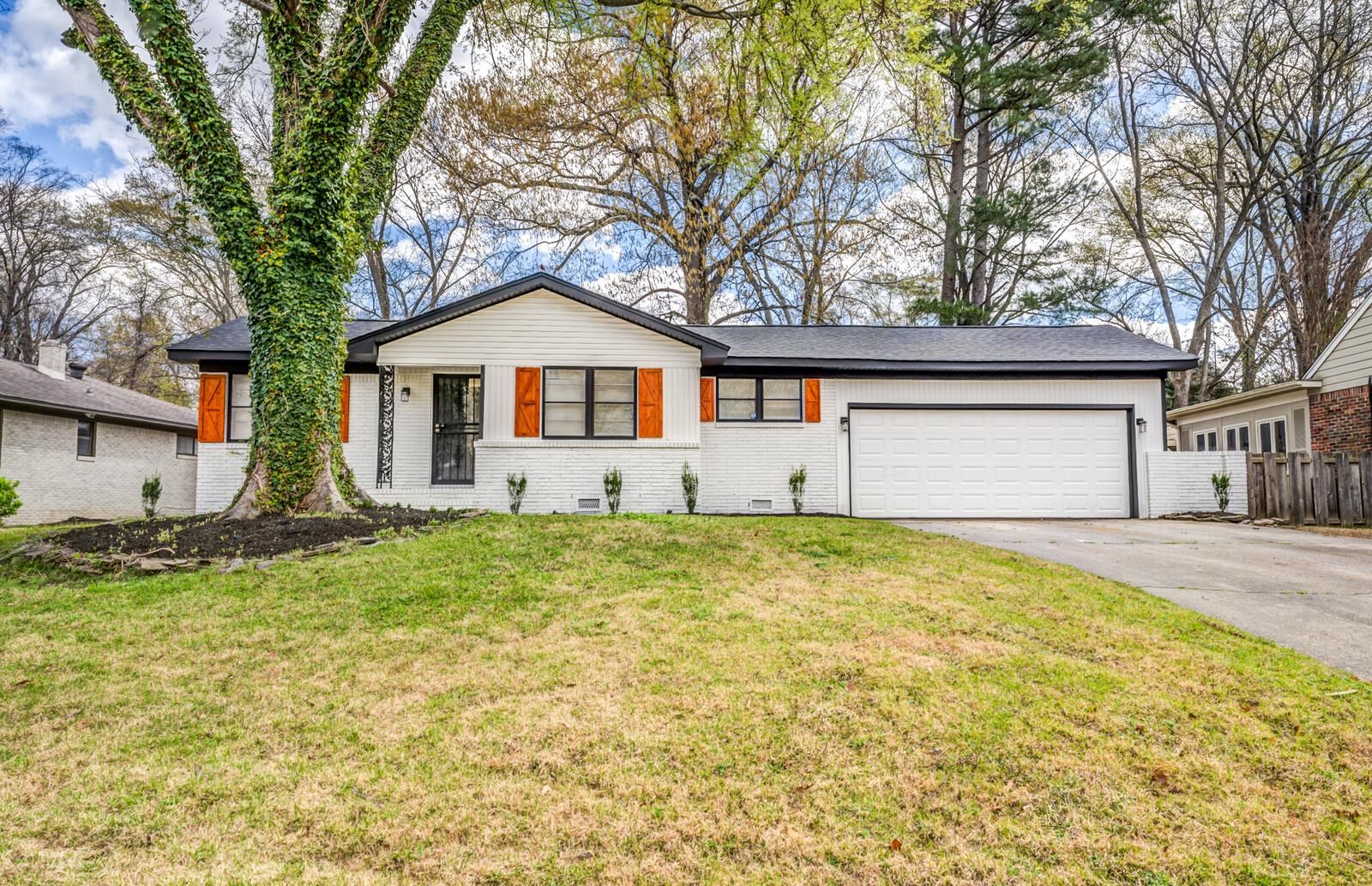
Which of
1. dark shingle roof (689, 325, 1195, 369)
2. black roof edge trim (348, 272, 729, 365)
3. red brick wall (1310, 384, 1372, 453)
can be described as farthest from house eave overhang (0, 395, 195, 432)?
red brick wall (1310, 384, 1372, 453)

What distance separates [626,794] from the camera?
2.57 metres

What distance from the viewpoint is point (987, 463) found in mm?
12273

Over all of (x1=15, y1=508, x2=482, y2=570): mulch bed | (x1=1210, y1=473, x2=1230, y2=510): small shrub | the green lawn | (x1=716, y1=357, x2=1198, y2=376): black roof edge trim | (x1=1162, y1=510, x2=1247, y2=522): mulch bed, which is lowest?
the green lawn

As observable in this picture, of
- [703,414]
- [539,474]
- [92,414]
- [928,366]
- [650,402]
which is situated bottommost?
[539,474]

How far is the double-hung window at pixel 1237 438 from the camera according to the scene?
1548 centimetres

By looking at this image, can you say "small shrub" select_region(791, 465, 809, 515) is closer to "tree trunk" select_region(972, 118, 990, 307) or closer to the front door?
the front door

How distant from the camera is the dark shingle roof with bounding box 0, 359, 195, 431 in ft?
47.0

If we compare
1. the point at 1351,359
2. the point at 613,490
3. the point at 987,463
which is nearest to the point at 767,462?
the point at 613,490

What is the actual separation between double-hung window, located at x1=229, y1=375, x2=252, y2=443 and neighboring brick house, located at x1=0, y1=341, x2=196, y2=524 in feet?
19.8

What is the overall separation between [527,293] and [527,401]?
176cm

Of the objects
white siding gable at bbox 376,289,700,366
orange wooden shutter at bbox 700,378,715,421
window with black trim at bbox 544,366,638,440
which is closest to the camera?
white siding gable at bbox 376,289,700,366

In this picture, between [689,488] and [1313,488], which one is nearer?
[1313,488]

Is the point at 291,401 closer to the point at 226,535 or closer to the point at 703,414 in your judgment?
the point at 226,535

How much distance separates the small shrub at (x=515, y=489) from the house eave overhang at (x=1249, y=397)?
14201 millimetres
